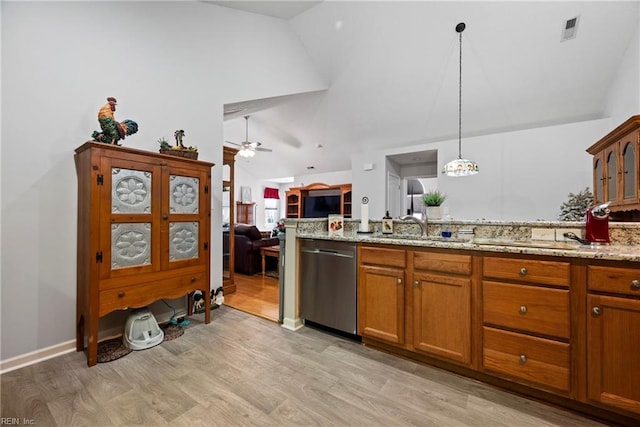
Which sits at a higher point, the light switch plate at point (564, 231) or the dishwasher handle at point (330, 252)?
the light switch plate at point (564, 231)

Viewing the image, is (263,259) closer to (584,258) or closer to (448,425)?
(448,425)

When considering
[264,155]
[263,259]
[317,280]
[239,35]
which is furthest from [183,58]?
[264,155]

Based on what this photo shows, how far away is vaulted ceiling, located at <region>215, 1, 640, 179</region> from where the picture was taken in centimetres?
310

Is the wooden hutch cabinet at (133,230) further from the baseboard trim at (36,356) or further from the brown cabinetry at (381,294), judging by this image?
the brown cabinetry at (381,294)

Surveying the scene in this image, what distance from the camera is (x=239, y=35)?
3152 mm

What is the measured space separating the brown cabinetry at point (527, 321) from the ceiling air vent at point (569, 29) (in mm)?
3224

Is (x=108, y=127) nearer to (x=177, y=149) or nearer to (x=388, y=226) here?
(x=177, y=149)

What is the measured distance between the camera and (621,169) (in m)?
2.31

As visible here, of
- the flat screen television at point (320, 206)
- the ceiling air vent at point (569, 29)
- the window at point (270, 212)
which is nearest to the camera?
the ceiling air vent at point (569, 29)

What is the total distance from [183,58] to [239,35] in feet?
2.51

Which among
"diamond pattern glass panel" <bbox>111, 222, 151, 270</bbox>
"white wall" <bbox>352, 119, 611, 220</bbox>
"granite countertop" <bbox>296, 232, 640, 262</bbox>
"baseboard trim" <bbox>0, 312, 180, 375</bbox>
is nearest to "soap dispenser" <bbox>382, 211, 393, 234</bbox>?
"granite countertop" <bbox>296, 232, 640, 262</bbox>

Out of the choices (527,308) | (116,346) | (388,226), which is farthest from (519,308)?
(116,346)

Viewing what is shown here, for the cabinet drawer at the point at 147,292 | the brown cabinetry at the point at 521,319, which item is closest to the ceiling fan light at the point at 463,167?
the brown cabinetry at the point at 521,319

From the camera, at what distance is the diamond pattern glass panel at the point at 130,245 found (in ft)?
6.72
